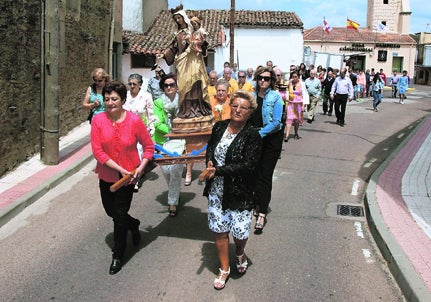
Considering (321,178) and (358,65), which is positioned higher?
(358,65)

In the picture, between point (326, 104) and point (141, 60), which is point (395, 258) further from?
point (141, 60)

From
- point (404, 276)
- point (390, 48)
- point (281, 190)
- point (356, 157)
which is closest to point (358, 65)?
point (390, 48)

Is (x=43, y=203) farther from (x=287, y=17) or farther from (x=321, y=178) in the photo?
(x=287, y=17)

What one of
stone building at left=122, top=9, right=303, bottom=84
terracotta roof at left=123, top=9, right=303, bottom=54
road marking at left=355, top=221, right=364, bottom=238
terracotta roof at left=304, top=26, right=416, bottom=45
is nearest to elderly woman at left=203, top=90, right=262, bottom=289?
road marking at left=355, top=221, right=364, bottom=238

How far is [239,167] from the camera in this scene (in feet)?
13.2

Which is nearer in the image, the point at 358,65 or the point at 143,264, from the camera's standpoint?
the point at 143,264

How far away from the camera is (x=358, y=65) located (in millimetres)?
48156

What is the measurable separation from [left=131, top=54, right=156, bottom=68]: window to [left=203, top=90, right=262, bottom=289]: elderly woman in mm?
20206

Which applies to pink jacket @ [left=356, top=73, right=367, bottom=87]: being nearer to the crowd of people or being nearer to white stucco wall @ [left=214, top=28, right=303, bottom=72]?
white stucco wall @ [left=214, top=28, right=303, bottom=72]

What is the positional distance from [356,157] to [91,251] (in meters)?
7.18

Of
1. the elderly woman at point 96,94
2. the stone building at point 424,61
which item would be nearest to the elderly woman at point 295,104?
the elderly woman at point 96,94

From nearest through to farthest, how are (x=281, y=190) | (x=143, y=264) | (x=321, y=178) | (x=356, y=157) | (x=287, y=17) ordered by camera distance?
(x=143, y=264)
(x=281, y=190)
(x=321, y=178)
(x=356, y=157)
(x=287, y=17)

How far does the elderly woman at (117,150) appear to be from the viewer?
14.7 feet

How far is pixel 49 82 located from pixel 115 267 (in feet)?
16.9
